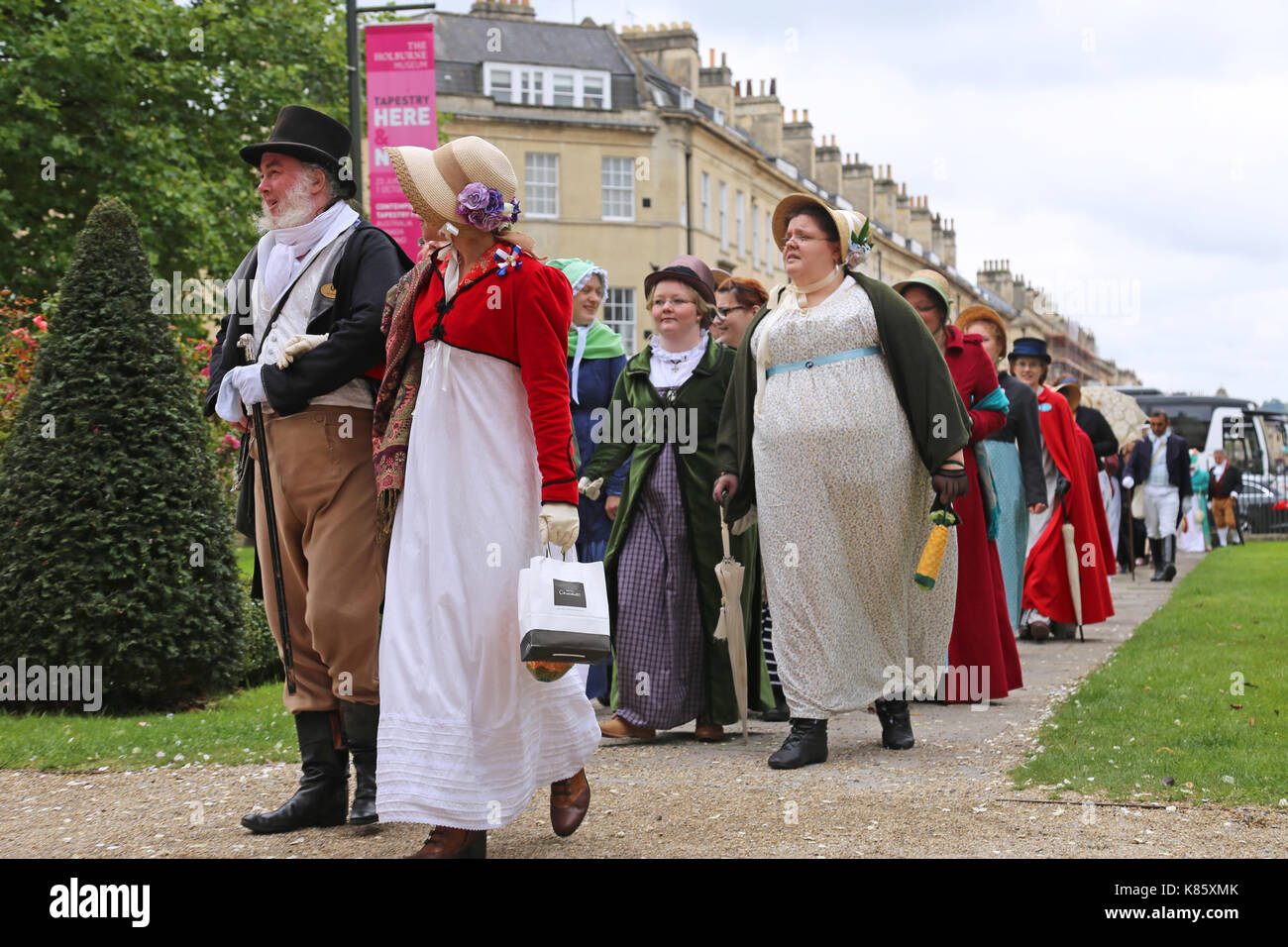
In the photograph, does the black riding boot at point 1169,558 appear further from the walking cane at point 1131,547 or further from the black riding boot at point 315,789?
the black riding boot at point 315,789

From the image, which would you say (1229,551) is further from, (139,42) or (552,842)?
(552,842)

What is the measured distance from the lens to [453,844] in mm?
4250

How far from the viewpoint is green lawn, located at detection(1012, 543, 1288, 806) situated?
17.1 ft

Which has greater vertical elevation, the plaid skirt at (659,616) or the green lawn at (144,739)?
the plaid skirt at (659,616)

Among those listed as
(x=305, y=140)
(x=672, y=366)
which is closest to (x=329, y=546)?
(x=305, y=140)

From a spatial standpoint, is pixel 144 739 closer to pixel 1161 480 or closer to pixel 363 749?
pixel 363 749

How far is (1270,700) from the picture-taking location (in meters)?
7.12

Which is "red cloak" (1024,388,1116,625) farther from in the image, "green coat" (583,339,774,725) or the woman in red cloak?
"green coat" (583,339,774,725)

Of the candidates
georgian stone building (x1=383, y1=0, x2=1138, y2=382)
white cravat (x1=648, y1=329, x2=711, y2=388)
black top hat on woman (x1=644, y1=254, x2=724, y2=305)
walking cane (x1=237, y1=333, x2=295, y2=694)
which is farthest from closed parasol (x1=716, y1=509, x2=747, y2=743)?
georgian stone building (x1=383, y1=0, x2=1138, y2=382)

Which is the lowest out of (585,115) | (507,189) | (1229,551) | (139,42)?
(1229,551)

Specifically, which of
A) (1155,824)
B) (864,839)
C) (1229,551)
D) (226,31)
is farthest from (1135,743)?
(226,31)

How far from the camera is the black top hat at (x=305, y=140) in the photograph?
16.6ft

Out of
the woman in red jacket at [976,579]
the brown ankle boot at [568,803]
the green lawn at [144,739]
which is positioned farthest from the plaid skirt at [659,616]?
the brown ankle boot at [568,803]
